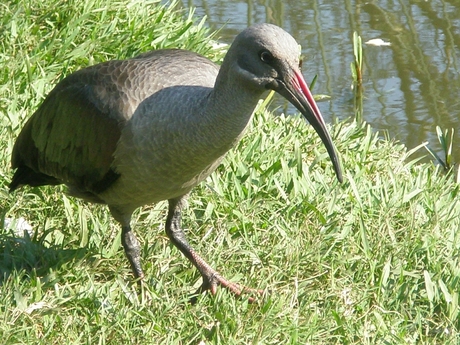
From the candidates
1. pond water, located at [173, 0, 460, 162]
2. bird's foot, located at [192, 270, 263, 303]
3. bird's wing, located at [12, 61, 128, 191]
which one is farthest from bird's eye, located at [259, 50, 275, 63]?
pond water, located at [173, 0, 460, 162]

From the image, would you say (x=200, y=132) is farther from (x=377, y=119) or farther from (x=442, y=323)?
(x=377, y=119)

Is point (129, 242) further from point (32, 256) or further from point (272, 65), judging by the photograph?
point (272, 65)

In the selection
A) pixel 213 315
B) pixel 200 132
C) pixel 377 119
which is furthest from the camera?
pixel 377 119

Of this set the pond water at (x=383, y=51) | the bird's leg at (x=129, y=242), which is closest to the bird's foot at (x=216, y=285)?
the bird's leg at (x=129, y=242)

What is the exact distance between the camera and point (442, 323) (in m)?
4.54

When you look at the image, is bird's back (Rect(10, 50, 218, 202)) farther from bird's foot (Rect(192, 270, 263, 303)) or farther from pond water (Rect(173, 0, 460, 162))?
pond water (Rect(173, 0, 460, 162))

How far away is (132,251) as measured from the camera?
4938 mm

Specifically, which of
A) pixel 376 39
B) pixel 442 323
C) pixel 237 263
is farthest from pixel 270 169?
pixel 376 39

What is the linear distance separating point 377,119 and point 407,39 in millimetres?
1402

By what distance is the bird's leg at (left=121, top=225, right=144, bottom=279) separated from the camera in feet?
16.2

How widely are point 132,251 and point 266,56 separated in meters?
1.46

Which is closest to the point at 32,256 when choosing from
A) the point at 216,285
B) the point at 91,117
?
the point at 91,117

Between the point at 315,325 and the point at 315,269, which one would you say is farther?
the point at 315,269

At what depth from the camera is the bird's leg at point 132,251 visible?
16.2ft
